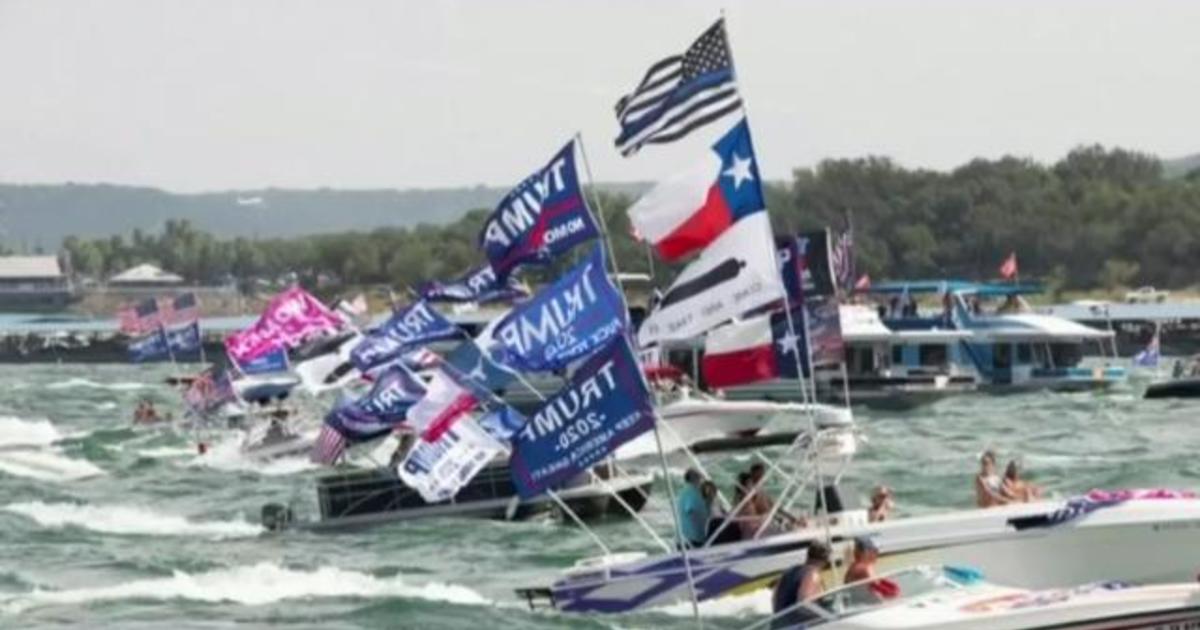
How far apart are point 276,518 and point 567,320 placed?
63.7 feet

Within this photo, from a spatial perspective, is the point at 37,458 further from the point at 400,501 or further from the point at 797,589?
the point at 797,589

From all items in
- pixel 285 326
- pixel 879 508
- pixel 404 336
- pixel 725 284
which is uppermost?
pixel 725 284

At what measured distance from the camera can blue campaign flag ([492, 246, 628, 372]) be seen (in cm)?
2900

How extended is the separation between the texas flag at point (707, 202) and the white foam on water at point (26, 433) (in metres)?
50.0

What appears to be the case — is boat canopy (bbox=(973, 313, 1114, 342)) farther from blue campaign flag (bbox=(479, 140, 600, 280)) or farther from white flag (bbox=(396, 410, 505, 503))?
white flag (bbox=(396, 410, 505, 503))

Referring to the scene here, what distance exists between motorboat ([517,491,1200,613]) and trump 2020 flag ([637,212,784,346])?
2.48 m

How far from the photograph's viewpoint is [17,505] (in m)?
57.7

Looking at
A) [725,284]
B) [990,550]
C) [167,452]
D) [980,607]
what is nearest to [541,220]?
[725,284]

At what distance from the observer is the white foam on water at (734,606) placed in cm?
3122

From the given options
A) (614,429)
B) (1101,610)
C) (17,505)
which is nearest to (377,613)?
(614,429)

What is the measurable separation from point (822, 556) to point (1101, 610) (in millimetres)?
3253

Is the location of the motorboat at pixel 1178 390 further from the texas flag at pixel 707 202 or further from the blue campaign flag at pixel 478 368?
the texas flag at pixel 707 202

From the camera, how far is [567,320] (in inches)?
1166

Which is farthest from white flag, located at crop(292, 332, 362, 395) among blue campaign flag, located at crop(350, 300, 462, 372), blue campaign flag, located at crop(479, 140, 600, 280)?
blue campaign flag, located at crop(479, 140, 600, 280)
